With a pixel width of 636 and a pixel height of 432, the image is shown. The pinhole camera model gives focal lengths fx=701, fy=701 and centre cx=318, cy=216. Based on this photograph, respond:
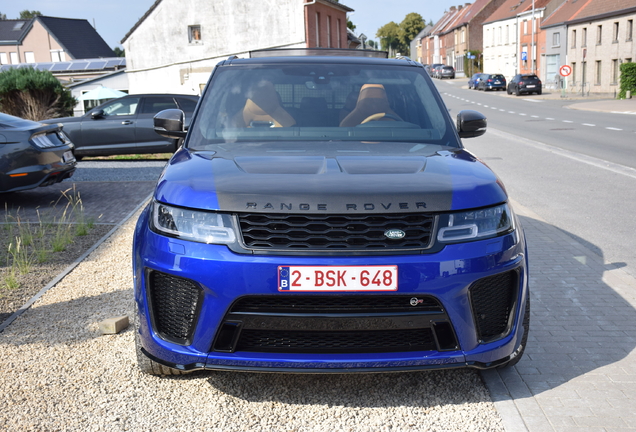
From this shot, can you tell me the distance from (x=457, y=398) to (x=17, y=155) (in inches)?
309

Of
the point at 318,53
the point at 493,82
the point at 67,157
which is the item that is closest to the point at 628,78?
the point at 493,82

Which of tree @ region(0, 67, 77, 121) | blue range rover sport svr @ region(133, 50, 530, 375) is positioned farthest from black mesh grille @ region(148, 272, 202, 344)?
tree @ region(0, 67, 77, 121)

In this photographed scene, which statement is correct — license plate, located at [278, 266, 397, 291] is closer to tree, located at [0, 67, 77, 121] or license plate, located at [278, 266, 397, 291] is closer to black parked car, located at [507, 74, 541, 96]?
tree, located at [0, 67, 77, 121]

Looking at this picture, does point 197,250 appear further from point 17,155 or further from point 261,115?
point 17,155

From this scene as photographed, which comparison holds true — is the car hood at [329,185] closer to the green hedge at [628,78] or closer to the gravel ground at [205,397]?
the gravel ground at [205,397]

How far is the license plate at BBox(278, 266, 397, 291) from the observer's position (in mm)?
2982

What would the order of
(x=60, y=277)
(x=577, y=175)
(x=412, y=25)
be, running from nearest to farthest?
(x=60, y=277), (x=577, y=175), (x=412, y=25)

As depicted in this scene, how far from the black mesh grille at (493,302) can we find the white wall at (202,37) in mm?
35942

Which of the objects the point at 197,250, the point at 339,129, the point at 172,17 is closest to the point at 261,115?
the point at 339,129

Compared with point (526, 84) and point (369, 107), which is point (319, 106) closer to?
point (369, 107)

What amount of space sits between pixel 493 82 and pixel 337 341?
62527 mm

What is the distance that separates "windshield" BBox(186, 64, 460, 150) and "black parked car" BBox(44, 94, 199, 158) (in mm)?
12363

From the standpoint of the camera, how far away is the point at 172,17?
1571 inches

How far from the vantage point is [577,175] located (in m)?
12.2
